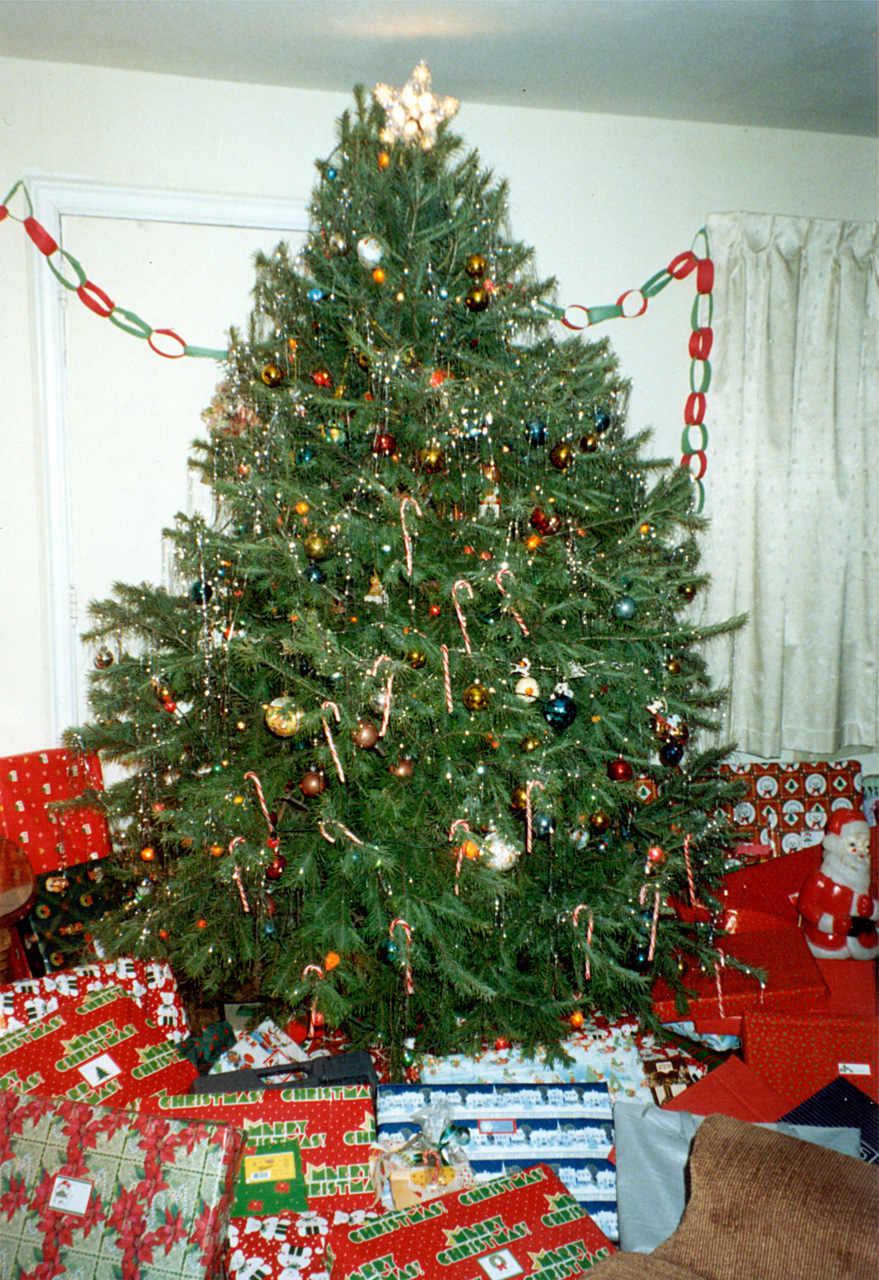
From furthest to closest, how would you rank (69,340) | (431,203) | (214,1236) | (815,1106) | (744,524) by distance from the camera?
(744,524)
(69,340)
(431,203)
(815,1106)
(214,1236)

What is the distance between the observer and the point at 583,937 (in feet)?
5.62

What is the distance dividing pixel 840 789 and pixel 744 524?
0.90 meters

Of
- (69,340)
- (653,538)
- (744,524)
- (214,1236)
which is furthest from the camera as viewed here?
(744,524)

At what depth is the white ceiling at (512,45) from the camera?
71.8 inches

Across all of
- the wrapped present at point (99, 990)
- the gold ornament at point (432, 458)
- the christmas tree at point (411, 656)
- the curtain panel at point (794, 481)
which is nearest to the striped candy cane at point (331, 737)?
the christmas tree at point (411, 656)

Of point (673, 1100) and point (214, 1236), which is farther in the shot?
point (673, 1100)

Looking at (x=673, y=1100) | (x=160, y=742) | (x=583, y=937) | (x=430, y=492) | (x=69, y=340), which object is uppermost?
(x=69, y=340)

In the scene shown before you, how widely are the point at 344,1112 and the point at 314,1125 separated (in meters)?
0.06

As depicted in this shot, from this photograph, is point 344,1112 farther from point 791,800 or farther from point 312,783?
point 791,800

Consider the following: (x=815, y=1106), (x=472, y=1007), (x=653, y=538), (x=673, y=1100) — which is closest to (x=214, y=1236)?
(x=472, y=1007)

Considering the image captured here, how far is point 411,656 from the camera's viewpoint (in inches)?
59.6

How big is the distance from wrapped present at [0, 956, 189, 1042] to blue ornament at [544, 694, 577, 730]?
1.04 metres

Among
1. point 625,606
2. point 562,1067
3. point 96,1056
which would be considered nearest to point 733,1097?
point 562,1067

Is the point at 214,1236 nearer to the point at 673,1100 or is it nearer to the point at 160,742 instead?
the point at 160,742
